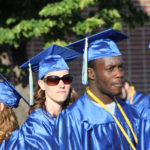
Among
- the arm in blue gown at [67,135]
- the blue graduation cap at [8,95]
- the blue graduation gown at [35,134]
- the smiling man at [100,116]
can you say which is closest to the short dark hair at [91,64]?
the smiling man at [100,116]

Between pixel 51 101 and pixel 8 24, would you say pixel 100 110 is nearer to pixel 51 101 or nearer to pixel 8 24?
pixel 51 101

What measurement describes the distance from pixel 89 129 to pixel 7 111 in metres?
1.10

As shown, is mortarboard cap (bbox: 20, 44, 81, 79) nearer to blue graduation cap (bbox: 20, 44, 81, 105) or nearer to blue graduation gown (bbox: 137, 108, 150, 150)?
blue graduation cap (bbox: 20, 44, 81, 105)

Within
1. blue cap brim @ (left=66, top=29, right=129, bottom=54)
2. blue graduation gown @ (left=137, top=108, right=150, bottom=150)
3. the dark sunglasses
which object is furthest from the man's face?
the dark sunglasses

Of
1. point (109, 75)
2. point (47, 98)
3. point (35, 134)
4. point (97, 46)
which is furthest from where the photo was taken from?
point (47, 98)

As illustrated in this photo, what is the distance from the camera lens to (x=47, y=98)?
400cm

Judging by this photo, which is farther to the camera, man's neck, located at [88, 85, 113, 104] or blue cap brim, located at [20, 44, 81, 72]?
blue cap brim, located at [20, 44, 81, 72]

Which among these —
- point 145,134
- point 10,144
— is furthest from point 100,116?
point 10,144

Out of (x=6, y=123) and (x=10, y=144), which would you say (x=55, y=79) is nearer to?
(x=6, y=123)

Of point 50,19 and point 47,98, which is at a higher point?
point 50,19

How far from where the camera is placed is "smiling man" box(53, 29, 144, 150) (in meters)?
3.14

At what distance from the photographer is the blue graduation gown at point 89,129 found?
10.3 ft

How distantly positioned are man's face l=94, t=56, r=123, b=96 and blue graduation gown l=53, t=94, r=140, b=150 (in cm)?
20

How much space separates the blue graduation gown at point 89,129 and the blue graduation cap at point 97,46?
0.30 meters
